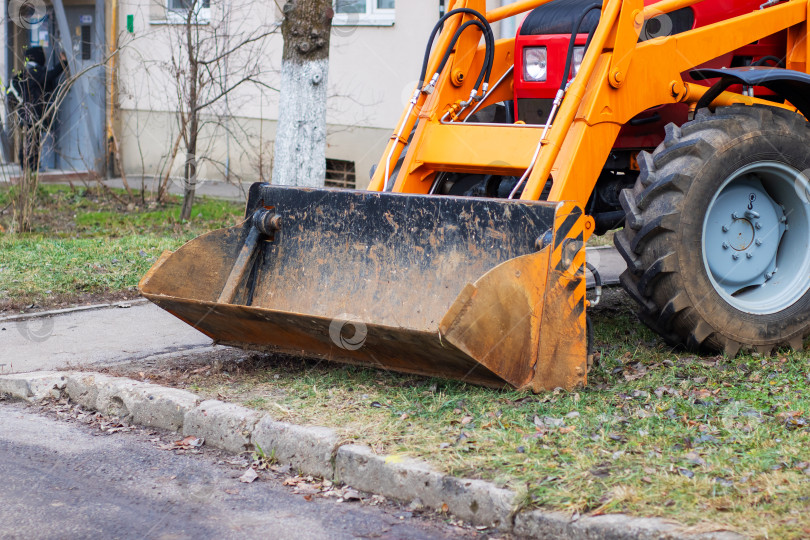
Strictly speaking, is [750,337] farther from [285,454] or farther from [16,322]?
[16,322]

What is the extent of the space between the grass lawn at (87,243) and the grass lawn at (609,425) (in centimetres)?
232

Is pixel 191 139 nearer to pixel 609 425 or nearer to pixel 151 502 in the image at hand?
pixel 151 502

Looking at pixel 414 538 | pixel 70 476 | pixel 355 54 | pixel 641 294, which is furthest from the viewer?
pixel 355 54

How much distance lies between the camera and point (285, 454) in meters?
4.18

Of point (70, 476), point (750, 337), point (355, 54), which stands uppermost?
point (355, 54)

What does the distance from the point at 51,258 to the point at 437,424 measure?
17.3ft

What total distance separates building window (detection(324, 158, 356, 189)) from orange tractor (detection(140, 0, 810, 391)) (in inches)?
301

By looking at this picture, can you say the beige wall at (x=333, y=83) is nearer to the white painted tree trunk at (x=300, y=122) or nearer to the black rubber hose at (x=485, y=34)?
the white painted tree trunk at (x=300, y=122)

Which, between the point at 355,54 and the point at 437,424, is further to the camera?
the point at 355,54

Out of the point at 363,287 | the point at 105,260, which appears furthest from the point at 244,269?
the point at 105,260

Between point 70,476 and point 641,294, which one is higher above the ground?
point 641,294

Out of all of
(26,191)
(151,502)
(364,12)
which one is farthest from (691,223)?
(364,12)

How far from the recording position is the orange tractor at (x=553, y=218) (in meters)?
4.52

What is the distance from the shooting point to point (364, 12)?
42.9 ft
